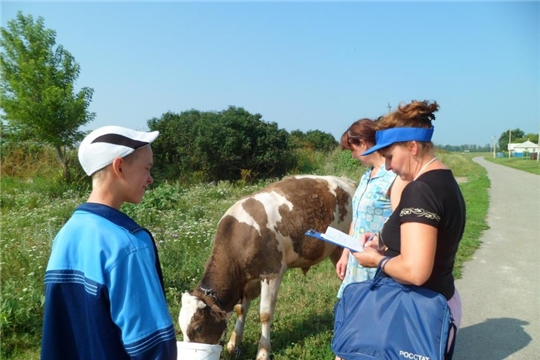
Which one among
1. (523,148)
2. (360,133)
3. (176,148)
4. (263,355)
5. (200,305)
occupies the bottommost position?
(263,355)

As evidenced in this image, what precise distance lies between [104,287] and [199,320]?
250 centimetres

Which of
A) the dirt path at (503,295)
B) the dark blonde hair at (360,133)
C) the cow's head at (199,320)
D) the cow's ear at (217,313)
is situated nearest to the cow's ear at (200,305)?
the cow's head at (199,320)

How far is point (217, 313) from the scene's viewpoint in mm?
4145

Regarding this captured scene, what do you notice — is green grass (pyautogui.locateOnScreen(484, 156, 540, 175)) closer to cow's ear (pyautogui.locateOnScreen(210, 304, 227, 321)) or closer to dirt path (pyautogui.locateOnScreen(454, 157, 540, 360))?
dirt path (pyautogui.locateOnScreen(454, 157, 540, 360))

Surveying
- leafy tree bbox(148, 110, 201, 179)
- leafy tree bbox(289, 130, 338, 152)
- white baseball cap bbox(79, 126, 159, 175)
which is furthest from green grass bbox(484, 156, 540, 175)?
white baseball cap bbox(79, 126, 159, 175)

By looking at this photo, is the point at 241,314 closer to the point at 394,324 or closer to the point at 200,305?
the point at 200,305

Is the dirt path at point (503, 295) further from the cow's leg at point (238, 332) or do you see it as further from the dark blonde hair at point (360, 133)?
the dark blonde hair at point (360, 133)

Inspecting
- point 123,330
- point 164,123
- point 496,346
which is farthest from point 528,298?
point 164,123

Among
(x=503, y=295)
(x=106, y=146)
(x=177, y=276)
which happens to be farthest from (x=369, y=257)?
(x=503, y=295)

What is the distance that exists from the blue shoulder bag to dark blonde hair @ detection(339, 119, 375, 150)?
1.40m

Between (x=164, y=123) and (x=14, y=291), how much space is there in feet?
53.9

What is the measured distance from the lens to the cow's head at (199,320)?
3924mm

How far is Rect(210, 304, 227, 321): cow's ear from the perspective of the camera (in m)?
4.11

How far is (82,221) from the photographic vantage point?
1722 millimetres
